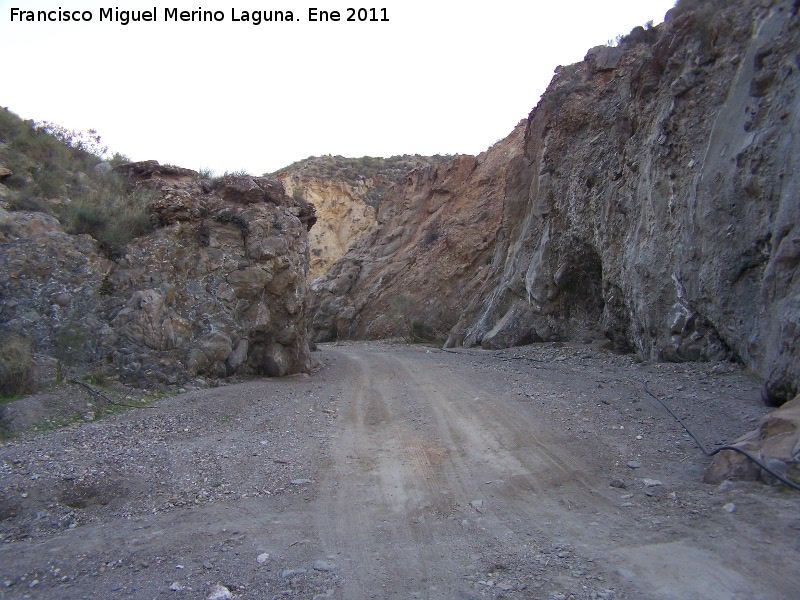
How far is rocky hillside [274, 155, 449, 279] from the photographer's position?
48.9 meters

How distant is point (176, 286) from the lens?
10.9 m

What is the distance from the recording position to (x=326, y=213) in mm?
50125

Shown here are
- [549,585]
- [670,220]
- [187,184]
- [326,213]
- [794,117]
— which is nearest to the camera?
[549,585]

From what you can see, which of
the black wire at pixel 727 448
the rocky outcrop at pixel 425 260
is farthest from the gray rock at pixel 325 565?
the rocky outcrop at pixel 425 260

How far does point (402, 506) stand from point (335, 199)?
1879 inches

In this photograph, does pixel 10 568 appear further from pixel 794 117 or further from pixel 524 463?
pixel 794 117

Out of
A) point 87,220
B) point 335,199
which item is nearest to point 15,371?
point 87,220

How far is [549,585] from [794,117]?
788 cm

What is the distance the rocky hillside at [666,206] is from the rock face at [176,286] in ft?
27.2

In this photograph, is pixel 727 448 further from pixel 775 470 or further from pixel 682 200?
pixel 682 200

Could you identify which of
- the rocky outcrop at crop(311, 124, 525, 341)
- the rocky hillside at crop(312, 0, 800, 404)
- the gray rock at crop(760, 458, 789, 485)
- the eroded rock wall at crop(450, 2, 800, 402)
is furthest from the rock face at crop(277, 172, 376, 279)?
the gray rock at crop(760, 458, 789, 485)

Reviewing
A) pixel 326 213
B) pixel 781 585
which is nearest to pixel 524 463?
pixel 781 585

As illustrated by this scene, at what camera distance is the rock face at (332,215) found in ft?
160

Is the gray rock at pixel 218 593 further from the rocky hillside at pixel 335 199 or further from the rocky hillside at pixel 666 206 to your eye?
the rocky hillside at pixel 335 199
